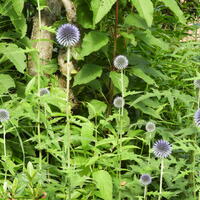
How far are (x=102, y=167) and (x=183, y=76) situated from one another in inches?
37.5

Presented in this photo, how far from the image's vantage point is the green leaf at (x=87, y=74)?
2.14 meters

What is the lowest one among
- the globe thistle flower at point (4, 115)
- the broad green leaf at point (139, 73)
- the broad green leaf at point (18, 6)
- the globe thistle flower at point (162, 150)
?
the globe thistle flower at point (162, 150)

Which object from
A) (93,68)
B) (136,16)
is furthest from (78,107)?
(136,16)

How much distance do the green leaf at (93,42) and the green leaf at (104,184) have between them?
60cm

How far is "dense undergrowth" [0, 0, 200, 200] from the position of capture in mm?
1741

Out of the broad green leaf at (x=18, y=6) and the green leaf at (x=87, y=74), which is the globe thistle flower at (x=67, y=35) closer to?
the broad green leaf at (x=18, y=6)

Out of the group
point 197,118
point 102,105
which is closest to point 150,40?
point 102,105

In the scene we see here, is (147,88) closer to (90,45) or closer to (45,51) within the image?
(90,45)

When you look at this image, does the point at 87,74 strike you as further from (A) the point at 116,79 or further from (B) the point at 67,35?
(B) the point at 67,35

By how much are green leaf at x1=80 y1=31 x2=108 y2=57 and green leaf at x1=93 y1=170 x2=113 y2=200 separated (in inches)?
23.8

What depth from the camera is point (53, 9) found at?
2.44 m

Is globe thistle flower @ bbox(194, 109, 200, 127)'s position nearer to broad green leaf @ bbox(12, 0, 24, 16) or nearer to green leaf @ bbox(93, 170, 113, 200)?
green leaf @ bbox(93, 170, 113, 200)

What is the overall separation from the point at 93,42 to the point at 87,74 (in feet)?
0.59

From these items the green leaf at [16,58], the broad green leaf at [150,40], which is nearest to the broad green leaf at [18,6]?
the green leaf at [16,58]
